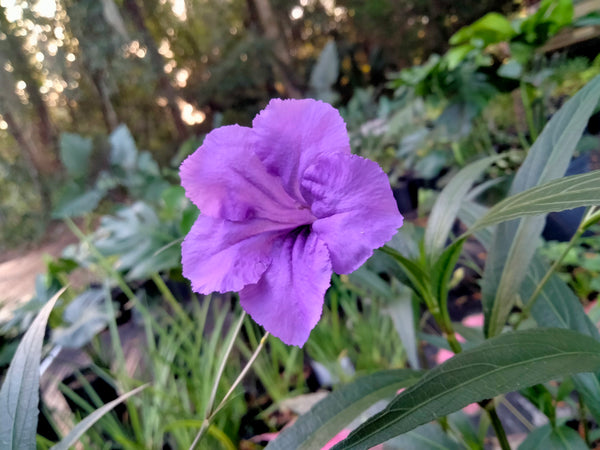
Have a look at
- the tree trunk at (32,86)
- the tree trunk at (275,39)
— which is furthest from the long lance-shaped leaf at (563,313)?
the tree trunk at (275,39)

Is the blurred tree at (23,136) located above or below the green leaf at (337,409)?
above

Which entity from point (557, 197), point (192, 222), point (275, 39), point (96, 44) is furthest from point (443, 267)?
point (275, 39)

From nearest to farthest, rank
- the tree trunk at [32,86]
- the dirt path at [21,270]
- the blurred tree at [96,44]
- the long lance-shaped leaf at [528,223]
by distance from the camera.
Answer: the long lance-shaped leaf at [528,223] → the dirt path at [21,270] → the tree trunk at [32,86] → the blurred tree at [96,44]

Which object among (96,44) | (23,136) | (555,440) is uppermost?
(96,44)

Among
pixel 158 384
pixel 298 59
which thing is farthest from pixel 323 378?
pixel 298 59

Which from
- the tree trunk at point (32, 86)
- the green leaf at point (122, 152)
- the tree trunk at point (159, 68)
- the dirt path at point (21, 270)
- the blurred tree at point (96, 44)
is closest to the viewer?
the dirt path at point (21, 270)

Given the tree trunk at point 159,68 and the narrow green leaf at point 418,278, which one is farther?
the tree trunk at point 159,68

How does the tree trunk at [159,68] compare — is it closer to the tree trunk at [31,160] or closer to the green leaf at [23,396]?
the tree trunk at [31,160]

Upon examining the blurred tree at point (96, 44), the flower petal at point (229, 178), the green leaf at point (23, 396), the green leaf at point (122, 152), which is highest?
the blurred tree at point (96, 44)

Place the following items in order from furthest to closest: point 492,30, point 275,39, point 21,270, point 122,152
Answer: point 275,39 < point 122,152 < point 21,270 < point 492,30

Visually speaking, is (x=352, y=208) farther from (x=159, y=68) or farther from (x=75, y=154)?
(x=159, y=68)
